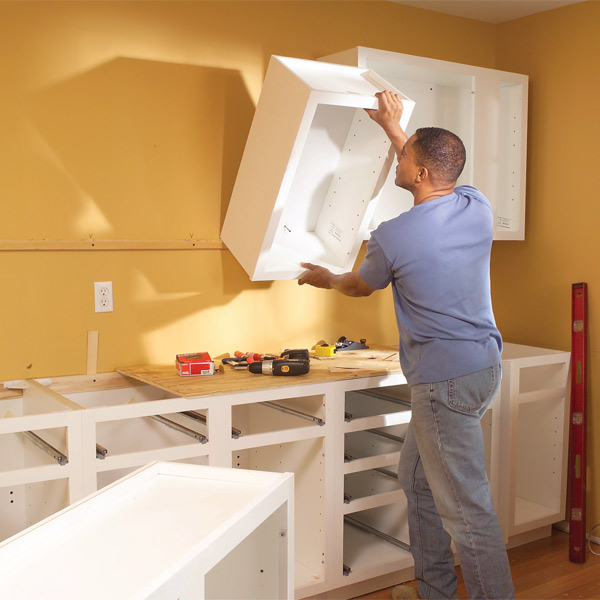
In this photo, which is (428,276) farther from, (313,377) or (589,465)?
(589,465)

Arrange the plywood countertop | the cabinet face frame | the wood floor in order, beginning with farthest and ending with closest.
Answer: the cabinet face frame
the wood floor
the plywood countertop

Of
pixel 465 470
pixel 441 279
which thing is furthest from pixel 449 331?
pixel 465 470

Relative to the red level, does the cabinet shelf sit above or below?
below

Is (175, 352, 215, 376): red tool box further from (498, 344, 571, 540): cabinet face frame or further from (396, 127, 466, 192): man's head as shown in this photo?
(498, 344, 571, 540): cabinet face frame

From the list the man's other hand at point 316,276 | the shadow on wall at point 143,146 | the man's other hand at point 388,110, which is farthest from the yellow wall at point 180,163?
the man's other hand at point 388,110

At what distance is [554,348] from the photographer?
3.28 m

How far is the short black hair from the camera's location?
2.11 metres

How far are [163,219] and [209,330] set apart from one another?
0.46 m

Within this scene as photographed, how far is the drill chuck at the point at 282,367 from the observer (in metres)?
2.42

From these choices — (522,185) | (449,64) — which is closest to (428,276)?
(449,64)

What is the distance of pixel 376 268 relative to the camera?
2121 millimetres

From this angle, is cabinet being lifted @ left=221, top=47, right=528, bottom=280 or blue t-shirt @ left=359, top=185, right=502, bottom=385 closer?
blue t-shirt @ left=359, top=185, right=502, bottom=385

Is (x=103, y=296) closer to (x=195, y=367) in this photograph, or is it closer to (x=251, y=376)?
(x=195, y=367)

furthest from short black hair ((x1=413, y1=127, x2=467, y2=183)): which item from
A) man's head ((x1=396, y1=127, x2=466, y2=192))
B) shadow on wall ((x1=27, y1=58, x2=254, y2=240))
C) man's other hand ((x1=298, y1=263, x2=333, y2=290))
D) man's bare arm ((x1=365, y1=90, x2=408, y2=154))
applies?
shadow on wall ((x1=27, y1=58, x2=254, y2=240))
